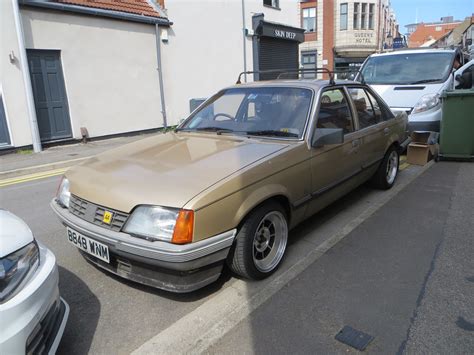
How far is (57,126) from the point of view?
1009 centimetres

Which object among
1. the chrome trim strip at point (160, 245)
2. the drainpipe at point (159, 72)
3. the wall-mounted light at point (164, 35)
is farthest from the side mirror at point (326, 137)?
the wall-mounted light at point (164, 35)

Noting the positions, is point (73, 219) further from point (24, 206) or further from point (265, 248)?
point (24, 206)

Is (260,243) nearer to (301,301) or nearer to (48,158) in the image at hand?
(301,301)

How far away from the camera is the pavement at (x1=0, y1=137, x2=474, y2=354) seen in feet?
8.02

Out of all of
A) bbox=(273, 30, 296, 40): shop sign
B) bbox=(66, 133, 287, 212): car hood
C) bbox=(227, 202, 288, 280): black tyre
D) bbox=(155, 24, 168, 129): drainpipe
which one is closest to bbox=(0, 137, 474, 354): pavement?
bbox=(227, 202, 288, 280): black tyre

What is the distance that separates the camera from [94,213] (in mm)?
2771

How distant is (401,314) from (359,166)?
2.13 meters

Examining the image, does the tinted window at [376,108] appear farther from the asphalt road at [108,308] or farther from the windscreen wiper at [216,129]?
the asphalt road at [108,308]

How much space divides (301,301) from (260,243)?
0.56 m

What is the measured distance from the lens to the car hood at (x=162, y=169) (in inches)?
102

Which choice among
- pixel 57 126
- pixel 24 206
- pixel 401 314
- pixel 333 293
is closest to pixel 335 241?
pixel 333 293

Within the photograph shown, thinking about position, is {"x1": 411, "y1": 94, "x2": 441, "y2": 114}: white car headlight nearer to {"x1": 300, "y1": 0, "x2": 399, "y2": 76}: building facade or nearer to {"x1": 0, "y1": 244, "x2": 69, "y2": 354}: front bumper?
{"x1": 0, "y1": 244, "x2": 69, "y2": 354}: front bumper

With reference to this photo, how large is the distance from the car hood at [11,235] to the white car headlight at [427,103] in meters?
7.02

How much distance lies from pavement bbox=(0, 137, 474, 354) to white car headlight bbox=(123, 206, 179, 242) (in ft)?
2.15
